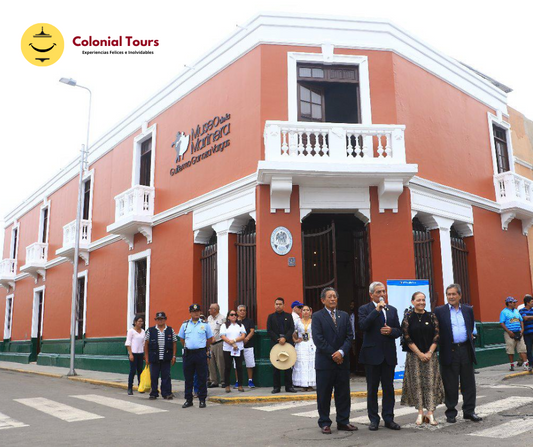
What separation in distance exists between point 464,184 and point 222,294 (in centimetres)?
725

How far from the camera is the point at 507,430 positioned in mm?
6098

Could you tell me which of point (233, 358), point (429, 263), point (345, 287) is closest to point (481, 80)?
point (429, 263)

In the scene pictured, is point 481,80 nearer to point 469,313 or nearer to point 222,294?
point 222,294

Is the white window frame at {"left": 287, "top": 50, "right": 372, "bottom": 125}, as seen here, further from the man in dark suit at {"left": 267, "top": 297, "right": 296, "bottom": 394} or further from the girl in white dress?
the girl in white dress

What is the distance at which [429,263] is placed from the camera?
43.7ft

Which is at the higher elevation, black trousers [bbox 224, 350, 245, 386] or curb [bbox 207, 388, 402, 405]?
black trousers [bbox 224, 350, 245, 386]

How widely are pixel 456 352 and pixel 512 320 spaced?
629 cm

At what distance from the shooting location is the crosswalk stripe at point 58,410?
8242 millimetres

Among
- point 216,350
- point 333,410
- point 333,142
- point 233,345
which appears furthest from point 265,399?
point 333,142

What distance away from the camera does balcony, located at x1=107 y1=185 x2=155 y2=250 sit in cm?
1562

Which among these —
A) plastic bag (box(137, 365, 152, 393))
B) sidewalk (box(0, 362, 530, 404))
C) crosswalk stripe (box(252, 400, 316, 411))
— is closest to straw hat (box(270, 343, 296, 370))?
sidewalk (box(0, 362, 530, 404))

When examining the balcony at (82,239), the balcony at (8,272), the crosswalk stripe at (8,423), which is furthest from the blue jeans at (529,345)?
the balcony at (8,272)

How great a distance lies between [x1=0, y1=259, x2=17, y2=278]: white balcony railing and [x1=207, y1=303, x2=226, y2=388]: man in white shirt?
1957cm

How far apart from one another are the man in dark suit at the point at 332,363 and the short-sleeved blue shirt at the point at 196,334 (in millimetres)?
3379
